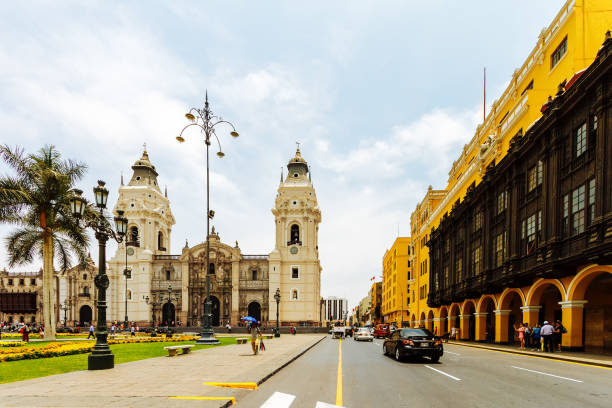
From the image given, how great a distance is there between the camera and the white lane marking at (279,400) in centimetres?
834

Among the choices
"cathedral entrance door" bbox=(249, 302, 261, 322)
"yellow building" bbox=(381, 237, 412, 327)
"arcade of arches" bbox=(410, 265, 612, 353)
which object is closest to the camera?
"arcade of arches" bbox=(410, 265, 612, 353)

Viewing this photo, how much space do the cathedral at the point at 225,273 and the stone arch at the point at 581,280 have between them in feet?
188

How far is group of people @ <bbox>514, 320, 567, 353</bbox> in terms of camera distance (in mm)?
20484

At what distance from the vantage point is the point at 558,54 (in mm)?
26031

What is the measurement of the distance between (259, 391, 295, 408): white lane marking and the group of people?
15.9m

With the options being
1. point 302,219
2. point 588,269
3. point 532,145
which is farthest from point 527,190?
point 302,219

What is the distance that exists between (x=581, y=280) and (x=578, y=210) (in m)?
3.17

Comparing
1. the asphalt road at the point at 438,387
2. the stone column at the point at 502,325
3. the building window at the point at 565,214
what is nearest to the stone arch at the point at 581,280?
the building window at the point at 565,214

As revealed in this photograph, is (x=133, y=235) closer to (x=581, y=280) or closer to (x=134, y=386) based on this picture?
(x=581, y=280)

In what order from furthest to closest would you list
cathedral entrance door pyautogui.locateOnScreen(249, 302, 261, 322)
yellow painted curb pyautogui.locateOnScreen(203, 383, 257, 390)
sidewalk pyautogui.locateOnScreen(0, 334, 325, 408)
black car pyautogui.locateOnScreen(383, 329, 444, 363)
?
cathedral entrance door pyautogui.locateOnScreen(249, 302, 261, 322)
black car pyautogui.locateOnScreen(383, 329, 444, 363)
yellow painted curb pyautogui.locateOnScreen(203, 383, 257, 390)
sidewalk pyautogui.locateOnScreen(0, 334, 325, 408)

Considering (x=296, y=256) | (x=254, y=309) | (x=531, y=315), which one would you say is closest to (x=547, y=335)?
(x=531, y=315)

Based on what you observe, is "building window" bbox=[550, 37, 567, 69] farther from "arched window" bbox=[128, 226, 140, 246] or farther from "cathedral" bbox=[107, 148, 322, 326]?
"arched window" bbox=[128, 226, 140, 246]

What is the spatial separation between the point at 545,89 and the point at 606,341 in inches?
586

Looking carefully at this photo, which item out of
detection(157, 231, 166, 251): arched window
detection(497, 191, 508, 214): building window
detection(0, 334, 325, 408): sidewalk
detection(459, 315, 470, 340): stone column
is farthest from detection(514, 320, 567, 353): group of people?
detection(157, 231, 166, 251): arched window
